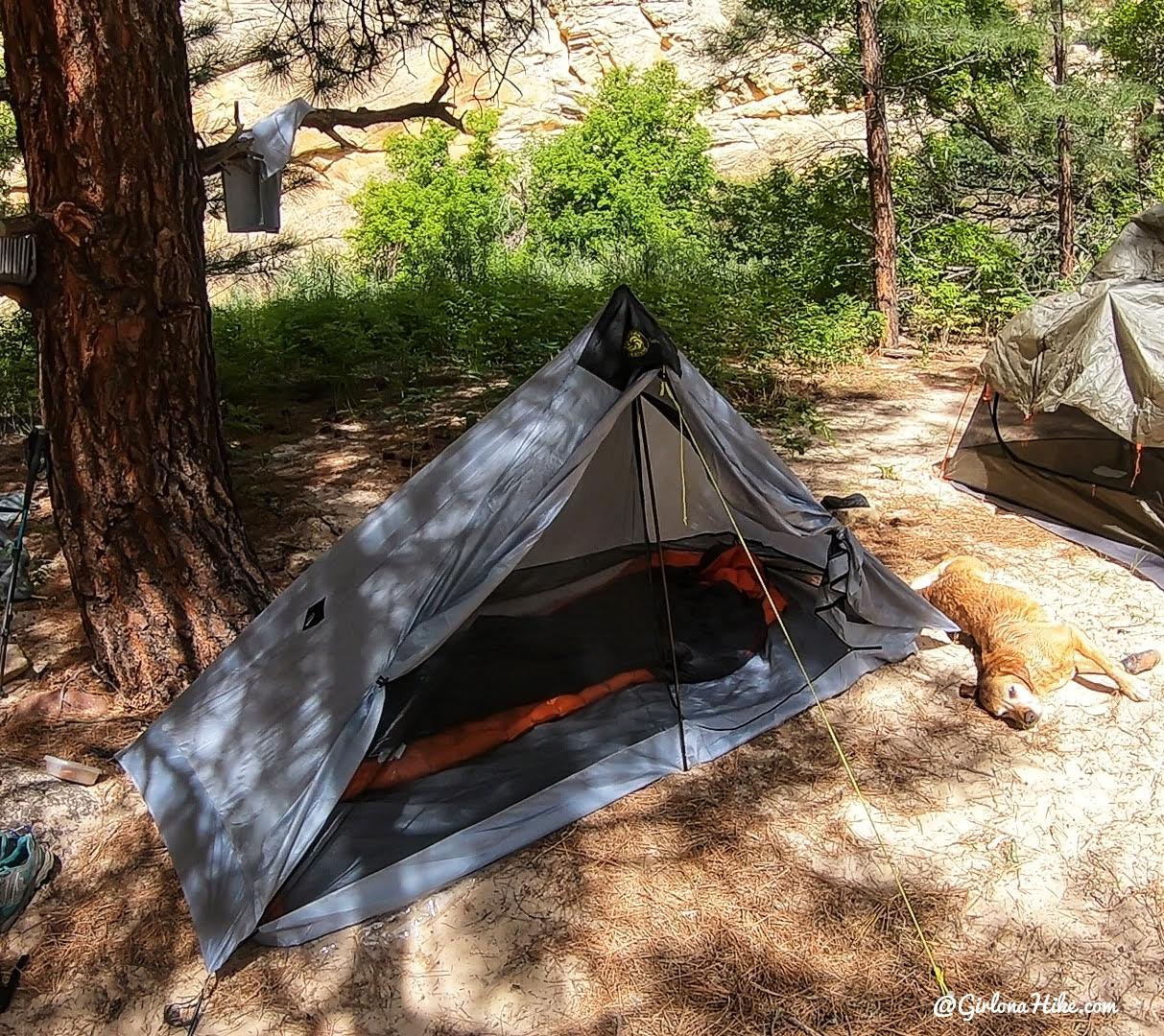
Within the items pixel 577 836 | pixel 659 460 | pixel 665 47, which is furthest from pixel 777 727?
pixel 665 47

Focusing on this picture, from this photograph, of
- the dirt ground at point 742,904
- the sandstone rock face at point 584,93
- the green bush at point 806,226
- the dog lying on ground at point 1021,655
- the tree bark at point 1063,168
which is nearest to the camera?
the dirt ground at point 742,904

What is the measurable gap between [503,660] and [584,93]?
14125 millimetres

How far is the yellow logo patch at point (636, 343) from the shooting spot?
301 cm

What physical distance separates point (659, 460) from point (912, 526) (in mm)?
1763

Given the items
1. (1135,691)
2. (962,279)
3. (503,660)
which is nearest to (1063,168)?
(962,279)

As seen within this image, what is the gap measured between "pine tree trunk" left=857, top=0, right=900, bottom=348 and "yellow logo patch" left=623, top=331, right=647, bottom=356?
6.44m

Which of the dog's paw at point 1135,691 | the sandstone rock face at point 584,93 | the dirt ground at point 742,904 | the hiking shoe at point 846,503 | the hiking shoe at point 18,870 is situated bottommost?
the dirt ground at point 742,904

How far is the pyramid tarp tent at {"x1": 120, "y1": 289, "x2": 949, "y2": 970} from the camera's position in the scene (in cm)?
263

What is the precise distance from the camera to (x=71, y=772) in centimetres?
304

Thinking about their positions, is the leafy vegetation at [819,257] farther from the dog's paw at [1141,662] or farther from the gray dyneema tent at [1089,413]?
the dog's paw at [1141,662]

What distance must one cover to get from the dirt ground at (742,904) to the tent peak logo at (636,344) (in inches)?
52.5

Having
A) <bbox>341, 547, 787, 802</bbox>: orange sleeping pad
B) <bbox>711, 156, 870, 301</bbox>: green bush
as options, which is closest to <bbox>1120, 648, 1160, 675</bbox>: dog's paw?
<bbox>341, 547, 787, 802</bbox>: orange sleeping pad

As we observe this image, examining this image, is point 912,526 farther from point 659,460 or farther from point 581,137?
point 581,137

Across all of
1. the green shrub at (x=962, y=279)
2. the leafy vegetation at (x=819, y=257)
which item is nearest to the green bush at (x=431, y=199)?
the leafy vegetation at (x=819, y=257)
